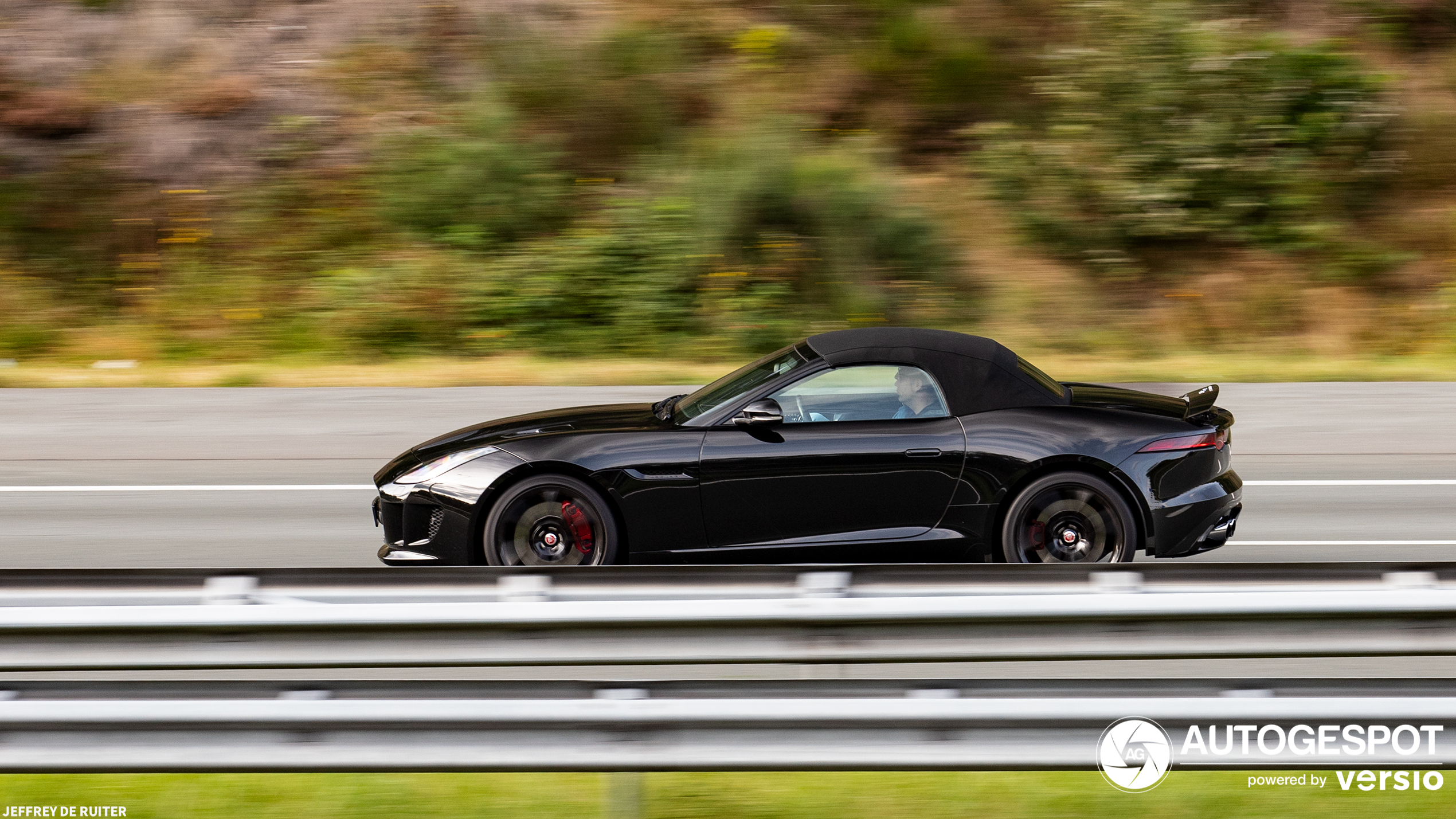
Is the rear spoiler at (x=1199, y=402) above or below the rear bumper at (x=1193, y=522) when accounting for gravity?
above

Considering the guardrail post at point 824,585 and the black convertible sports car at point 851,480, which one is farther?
the black convertible sports car at point 851,480

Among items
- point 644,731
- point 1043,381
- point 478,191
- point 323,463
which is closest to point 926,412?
point 1043,381

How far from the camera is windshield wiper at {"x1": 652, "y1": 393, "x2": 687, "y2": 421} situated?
6.83 m

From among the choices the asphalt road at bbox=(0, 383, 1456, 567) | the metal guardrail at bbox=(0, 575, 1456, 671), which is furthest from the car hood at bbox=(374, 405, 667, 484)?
the metal guardrail at bbox=(0, 575, 1456, 671)

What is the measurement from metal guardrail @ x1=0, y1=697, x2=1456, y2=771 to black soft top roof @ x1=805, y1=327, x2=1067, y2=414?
305cm

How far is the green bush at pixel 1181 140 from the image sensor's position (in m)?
15.2

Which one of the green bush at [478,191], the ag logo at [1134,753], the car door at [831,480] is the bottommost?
Result: the ag logo at [1134,753]

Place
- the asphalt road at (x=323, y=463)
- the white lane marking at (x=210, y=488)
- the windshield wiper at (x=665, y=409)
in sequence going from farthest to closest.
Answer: the white lane marking at (x=210, y=488)
the asphalt road at (x=323, y=463)
the windshield wiper at (x=665, y=409)

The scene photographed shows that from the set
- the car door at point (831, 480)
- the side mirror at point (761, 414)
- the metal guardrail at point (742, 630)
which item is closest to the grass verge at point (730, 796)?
the metal guardrail at point (742, 630)

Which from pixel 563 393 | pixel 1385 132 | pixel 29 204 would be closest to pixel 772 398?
pixel 563 393

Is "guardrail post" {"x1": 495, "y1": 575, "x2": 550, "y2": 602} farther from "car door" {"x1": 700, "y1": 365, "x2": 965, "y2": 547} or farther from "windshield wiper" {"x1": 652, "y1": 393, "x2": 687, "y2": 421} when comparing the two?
"windshield wiper" {"x1": 652, "y1": 393, "x2": 687, "y2": 421}

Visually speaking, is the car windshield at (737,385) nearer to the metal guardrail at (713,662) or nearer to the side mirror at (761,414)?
the side mirror at (761,414)

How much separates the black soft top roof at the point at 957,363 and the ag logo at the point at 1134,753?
3.03 metres

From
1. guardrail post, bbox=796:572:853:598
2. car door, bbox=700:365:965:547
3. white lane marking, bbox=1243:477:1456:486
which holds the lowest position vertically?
guardrail post, bbox=796:572:853:598
